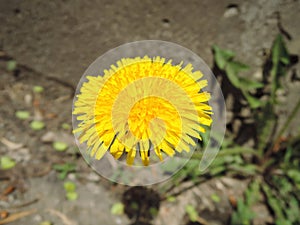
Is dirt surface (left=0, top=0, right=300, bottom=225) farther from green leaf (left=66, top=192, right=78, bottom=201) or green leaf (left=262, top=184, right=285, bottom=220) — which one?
green leaf (left=262, top=184, right=285, bottom=220)

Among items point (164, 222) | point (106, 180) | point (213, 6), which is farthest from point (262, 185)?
point (213, 6)

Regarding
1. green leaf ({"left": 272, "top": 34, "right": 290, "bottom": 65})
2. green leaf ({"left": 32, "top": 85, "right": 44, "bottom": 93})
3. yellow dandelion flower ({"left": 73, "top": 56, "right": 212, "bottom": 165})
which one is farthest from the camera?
green leaf ({"left": 32, "top": 85, "right": 44, "bottom": 93})

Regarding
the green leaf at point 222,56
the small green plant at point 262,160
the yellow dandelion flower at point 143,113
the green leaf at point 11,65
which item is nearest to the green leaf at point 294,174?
the small green plant at point 262,160

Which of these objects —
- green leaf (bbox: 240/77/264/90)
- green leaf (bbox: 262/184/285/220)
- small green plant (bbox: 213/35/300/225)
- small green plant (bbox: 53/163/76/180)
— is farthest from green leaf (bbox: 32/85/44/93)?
green leaf (bbox: 262/184/285/220)

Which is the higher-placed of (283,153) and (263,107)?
(263,107)

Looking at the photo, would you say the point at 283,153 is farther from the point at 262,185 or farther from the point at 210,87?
the point at 210,87

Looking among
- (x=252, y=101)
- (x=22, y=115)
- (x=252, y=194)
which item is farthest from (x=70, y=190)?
(x=252, y=101)
